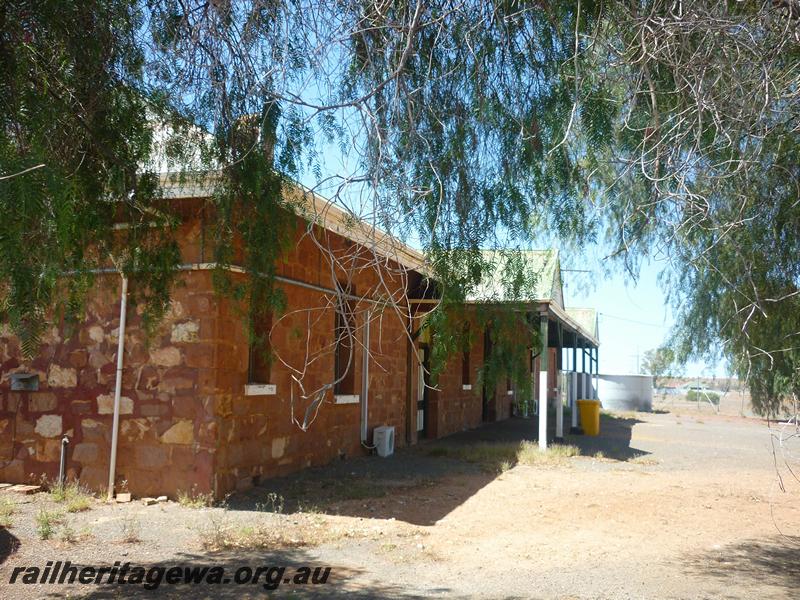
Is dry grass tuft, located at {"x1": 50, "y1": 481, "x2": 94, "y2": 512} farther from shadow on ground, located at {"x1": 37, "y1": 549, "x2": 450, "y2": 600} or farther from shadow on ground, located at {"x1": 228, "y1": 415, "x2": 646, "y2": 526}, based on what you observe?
shadow on ground, located at {"x1": 37, "y1": 549, "x2": 450, "y2": 600}

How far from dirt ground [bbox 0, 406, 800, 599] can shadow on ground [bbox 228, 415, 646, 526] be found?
0.04 m

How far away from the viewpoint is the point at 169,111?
577 cm

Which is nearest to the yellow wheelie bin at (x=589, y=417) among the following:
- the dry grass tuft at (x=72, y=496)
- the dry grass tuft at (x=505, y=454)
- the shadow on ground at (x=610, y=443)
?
the shadow on ground at (x=610, y=443)

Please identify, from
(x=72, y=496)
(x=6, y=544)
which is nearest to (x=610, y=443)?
(x=72, y=496)

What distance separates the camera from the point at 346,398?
12.6 metres

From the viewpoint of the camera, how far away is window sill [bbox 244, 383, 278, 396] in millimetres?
9812

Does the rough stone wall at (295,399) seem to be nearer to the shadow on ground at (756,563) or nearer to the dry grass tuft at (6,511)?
the dry grass tuft at (6,511)

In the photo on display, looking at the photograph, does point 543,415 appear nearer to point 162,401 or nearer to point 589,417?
point 589,417

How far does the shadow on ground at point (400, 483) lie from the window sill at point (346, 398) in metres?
0.94

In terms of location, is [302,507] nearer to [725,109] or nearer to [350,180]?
[350,180]

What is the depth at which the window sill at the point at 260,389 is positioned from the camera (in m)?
9.81

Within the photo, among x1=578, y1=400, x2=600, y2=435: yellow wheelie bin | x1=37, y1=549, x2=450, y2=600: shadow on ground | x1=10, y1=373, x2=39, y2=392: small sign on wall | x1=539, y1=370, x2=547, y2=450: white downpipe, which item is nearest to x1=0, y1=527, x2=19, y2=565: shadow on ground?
x1=37, y1=549, x2=450, y2=600: shadow on ground

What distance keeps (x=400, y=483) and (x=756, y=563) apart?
4.98m

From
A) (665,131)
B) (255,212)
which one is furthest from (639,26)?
(255,212)
